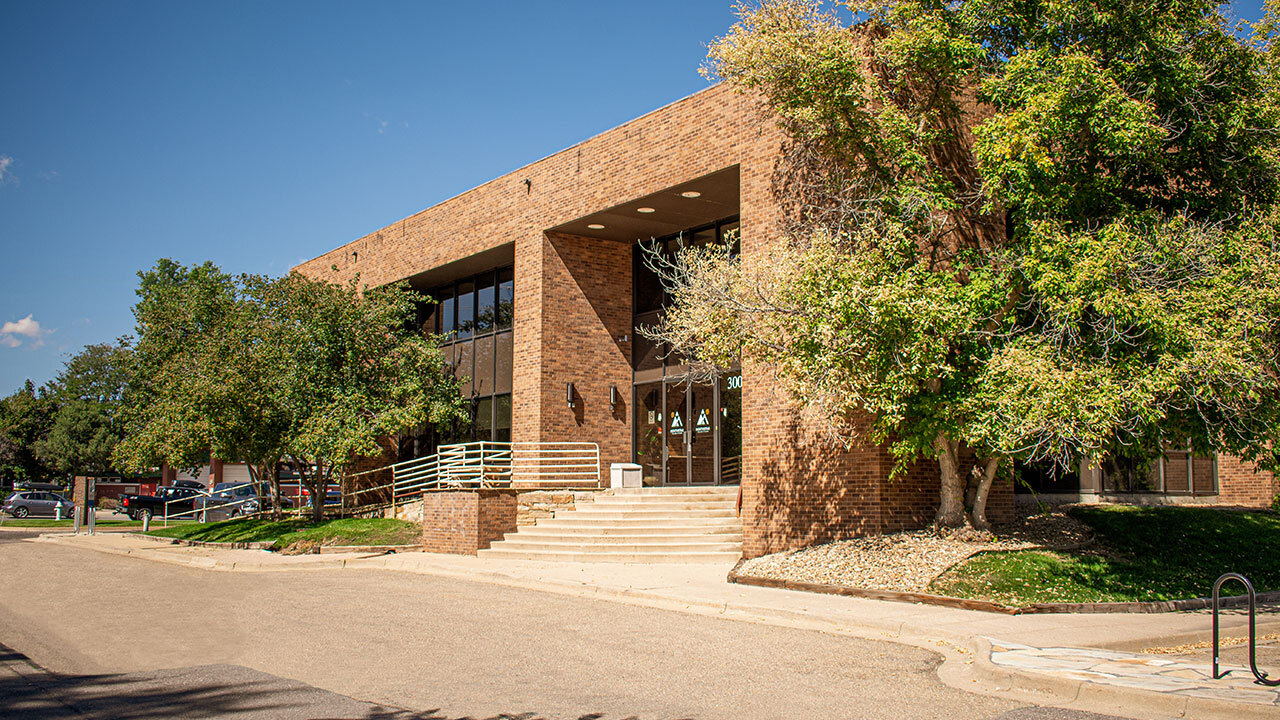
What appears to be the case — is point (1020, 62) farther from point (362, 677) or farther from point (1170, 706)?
point (362, 677)

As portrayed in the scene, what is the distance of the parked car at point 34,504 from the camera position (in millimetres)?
41000

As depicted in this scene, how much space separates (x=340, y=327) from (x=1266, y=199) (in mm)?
18365

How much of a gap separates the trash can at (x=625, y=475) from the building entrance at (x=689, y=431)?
115 centimetres

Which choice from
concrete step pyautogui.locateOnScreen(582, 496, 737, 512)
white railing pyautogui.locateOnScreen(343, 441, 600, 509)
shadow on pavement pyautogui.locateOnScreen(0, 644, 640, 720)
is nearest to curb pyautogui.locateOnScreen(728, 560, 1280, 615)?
shadow on pavement pyautogui.locateOnScreen(0, 644, 640, 720)

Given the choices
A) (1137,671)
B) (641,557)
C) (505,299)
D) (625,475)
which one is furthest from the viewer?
(505,299)

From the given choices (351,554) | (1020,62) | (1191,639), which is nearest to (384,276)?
(351,554)

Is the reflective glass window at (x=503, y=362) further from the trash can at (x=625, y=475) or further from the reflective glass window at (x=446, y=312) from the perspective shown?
the trash can at (x=625, y=475)

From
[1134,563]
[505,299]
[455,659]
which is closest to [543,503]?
[505,299]

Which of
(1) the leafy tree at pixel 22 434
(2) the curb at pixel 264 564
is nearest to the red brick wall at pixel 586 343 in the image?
(2) the curb at pixel 264 564

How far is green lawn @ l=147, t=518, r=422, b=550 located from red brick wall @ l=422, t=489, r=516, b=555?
117 cm

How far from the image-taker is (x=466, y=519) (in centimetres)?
1898

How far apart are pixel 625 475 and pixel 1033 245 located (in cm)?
1163

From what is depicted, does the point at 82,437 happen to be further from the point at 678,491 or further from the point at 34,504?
the point at 678,491

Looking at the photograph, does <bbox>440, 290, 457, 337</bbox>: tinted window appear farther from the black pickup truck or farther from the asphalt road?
the black pickup truck
